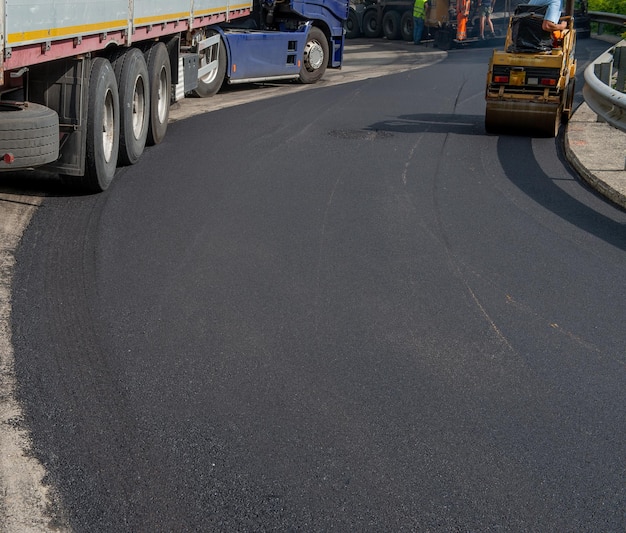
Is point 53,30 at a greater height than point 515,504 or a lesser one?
greater

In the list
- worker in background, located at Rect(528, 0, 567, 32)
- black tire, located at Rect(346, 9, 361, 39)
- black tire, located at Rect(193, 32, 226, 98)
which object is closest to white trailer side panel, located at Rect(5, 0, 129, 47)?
worker in background, located at Rect(528, 0, 567, 32)

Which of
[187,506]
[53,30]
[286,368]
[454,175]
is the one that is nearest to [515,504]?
[187,506]

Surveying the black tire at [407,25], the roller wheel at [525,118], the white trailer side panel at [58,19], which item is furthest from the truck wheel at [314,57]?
the black tire at [407,25]

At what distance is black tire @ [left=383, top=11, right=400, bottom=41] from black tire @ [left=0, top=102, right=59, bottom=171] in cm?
3073

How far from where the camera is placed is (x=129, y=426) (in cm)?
529

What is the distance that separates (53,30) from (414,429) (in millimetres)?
5187

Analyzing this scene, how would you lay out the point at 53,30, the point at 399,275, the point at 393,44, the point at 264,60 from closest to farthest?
the point at 399,275 → the point at 53,30 → the point at 264,60 → the point at 393,44

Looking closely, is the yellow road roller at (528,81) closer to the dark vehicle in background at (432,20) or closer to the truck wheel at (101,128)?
the truck wheel at (101,128)

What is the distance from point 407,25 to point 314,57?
55.8 feet

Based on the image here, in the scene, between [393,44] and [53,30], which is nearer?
[53,30]

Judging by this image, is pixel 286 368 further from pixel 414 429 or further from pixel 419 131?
pixel 419 131

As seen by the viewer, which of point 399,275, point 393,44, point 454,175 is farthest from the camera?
point 393,44

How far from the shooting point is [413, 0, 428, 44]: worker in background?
35906mm

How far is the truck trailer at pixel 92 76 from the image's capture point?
28.4ft
